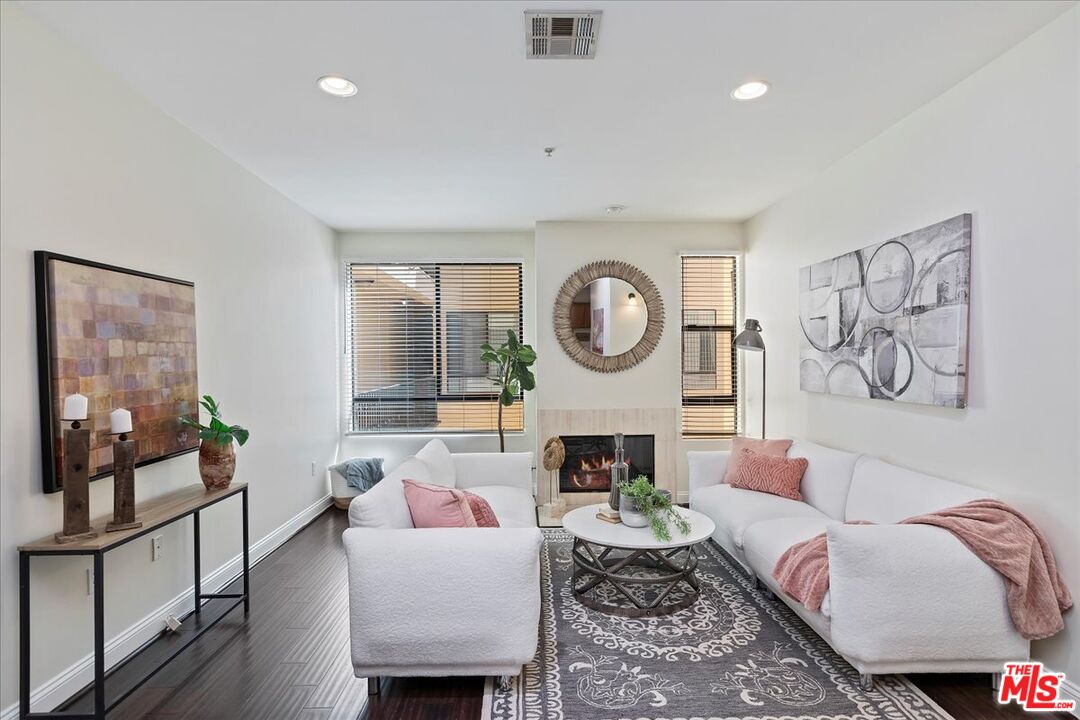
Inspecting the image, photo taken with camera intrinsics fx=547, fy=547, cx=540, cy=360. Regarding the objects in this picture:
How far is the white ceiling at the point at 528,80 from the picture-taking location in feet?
6.77

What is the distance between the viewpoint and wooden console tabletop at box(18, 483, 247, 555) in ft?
6.63

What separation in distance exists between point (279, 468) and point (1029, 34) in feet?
16.2

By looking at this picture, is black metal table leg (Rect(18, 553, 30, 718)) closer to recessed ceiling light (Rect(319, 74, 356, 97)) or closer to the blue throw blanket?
recessed ceiling light (Rect(319, 74, 356, 97))

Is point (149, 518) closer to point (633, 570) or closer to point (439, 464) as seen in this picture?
point (439, 464)

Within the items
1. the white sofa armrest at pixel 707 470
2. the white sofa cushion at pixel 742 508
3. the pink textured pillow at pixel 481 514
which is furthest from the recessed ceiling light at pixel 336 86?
the white sofa armrest at pixel 707 470

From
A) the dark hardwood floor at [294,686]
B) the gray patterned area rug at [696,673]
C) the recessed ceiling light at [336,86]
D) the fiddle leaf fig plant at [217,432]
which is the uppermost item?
the recessed ceiling light at [336,86]

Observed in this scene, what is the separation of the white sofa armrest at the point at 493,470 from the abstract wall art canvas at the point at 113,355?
176cm

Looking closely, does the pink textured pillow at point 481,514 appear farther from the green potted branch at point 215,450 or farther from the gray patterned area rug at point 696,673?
the green potted branch at point 215,450

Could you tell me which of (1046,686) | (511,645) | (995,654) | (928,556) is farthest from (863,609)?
(511,645)

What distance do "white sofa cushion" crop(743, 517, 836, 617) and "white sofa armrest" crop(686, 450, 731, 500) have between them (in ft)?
2.96

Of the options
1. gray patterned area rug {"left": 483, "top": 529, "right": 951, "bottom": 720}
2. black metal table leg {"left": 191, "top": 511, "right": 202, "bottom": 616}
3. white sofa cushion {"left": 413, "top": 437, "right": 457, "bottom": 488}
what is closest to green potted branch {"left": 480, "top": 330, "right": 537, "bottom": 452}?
white sofa cushion {"left": 413, "top": 437, "right": 457, "bottom": 488}

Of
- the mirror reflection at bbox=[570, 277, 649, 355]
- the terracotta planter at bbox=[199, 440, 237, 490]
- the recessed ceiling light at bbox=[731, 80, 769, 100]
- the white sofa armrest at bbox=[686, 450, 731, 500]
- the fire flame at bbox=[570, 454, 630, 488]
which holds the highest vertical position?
the recessed ceiling light at bbox=[731, 80, 769, 100]

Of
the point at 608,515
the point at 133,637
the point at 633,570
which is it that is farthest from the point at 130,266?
the point at 633,570

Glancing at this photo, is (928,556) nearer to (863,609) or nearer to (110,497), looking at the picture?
(863,609)
